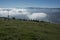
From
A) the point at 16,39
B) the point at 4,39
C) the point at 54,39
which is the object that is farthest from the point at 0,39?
the point at 54,39

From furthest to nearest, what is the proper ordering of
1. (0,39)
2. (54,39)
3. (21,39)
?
(54,39) < (21,39) < (0,39)

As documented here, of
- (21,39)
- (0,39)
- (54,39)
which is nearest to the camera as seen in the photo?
(0,39)

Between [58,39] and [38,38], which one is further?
[58,39]

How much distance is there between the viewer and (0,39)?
93.1ft

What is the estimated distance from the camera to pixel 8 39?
29.0 metres

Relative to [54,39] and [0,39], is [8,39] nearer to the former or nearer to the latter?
[0,39]

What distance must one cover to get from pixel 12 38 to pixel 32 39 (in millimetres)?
4205

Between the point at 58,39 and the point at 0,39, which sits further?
the point at 58,39

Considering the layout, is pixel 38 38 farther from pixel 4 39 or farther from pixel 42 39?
pixel 4 39

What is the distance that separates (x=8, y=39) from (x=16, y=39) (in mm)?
1359

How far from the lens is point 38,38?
1241 inches

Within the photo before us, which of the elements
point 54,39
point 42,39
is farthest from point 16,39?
point 54,39

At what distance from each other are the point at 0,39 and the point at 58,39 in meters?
14.0

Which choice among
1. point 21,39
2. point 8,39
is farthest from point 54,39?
point 8,39
